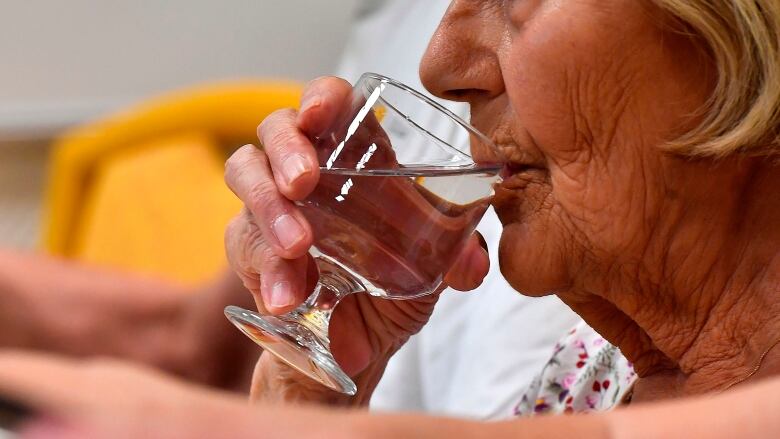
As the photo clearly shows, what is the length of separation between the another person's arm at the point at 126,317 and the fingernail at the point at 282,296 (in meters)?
1.02

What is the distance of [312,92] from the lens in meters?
0.99

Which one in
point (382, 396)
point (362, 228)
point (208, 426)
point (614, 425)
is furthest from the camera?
point (382, 396)

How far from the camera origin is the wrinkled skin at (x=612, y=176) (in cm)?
93

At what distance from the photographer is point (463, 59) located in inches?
39.4

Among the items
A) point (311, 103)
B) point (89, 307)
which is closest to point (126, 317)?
point (89, 307)

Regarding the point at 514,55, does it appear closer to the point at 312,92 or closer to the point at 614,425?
the point at 312,92

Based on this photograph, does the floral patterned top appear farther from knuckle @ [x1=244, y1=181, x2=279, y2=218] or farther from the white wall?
the white wall

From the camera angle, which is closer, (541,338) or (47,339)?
(541,338)

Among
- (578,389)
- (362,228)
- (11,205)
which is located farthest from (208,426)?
(11,205)

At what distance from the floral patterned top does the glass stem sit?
1.01ft

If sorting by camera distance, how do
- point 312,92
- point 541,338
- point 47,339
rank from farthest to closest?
1. point 47,339
2. point 541,338
3. point 312,92

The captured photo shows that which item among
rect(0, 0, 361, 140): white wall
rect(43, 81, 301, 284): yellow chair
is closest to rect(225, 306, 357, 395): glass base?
rect(43, 81, 301, 284): yellow chair

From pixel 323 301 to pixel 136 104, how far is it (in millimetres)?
→ 2158

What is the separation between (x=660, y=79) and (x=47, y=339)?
4.51 feet
